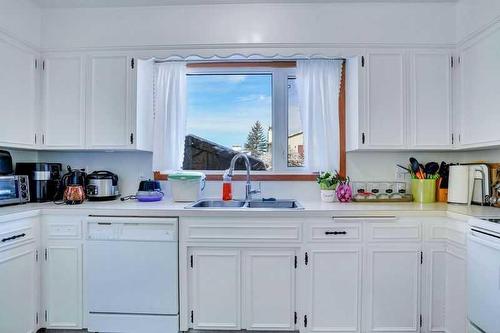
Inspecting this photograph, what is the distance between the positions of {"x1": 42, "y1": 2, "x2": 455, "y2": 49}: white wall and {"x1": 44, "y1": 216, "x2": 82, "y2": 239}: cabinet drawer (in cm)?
140

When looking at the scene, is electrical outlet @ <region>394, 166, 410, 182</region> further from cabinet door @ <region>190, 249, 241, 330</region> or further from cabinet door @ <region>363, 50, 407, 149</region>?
cabinet door @ <region>190, 249, 241, 330</region>

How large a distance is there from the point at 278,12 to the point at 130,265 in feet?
7.11

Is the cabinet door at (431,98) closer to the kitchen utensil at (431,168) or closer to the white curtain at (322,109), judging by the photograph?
the kitchen utensil at (431,168)

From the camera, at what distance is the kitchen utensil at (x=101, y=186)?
238cm

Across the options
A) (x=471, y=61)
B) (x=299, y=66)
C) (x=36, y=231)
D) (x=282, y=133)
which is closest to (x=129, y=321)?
(x=36, y=231)

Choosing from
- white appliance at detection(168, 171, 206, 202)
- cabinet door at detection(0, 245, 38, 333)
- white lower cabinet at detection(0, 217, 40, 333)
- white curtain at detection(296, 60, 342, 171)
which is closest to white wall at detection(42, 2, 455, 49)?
white curtain at detection(296, 60, 342, 171)

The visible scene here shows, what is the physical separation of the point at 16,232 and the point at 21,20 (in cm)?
157

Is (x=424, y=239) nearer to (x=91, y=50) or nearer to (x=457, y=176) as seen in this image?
(x=457, y=176)

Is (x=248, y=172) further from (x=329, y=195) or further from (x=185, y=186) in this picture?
(x=329, y=195)

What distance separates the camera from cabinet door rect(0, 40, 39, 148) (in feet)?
6.91

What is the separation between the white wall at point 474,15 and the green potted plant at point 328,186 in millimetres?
1422

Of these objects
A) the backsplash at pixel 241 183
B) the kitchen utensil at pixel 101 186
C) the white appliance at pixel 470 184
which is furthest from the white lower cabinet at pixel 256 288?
the white appliance at pixel 470 184

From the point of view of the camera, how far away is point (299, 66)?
2.62m

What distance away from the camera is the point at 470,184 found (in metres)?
2.20
